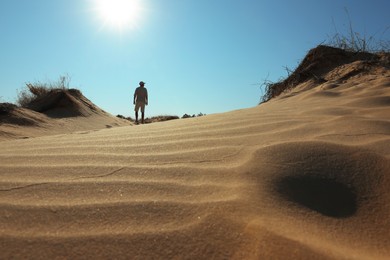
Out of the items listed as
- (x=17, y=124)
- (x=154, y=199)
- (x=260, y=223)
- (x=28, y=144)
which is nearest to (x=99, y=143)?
(x=28, y=144)

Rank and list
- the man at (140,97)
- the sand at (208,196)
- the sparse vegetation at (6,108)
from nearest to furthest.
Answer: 1. the sand at (208,196)
2. the sparse vegetation at (6,108)
3. the man at (140,97)

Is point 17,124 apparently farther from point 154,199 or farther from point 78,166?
point 154,199

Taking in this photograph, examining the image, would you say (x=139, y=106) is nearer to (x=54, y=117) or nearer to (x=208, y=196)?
(x=54, y=117)

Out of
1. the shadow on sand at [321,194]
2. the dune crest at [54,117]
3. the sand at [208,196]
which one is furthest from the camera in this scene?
the dune crest at [54,117]

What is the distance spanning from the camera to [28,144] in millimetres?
2090

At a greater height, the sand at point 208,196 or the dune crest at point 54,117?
the dune crest at point 54,117

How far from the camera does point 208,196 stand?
1132mm

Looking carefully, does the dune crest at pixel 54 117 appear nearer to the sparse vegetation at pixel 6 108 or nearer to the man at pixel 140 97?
the sparse vegetation at pixel 6 108

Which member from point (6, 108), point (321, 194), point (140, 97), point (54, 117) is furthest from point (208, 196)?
point (140, 97)

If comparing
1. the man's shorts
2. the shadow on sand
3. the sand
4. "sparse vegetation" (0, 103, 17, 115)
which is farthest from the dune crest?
the shadow on sand

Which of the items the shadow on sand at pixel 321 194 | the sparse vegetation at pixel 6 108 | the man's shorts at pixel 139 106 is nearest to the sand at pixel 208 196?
the shadow on sand at pixel 321 194

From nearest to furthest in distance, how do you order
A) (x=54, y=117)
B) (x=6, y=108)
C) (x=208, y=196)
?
1. (x=208, y=196)
2. (x=6, y=108)
3. (x=54, y=117)

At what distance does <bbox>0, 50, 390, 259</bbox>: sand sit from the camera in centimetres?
88

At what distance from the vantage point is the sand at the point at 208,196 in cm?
88
